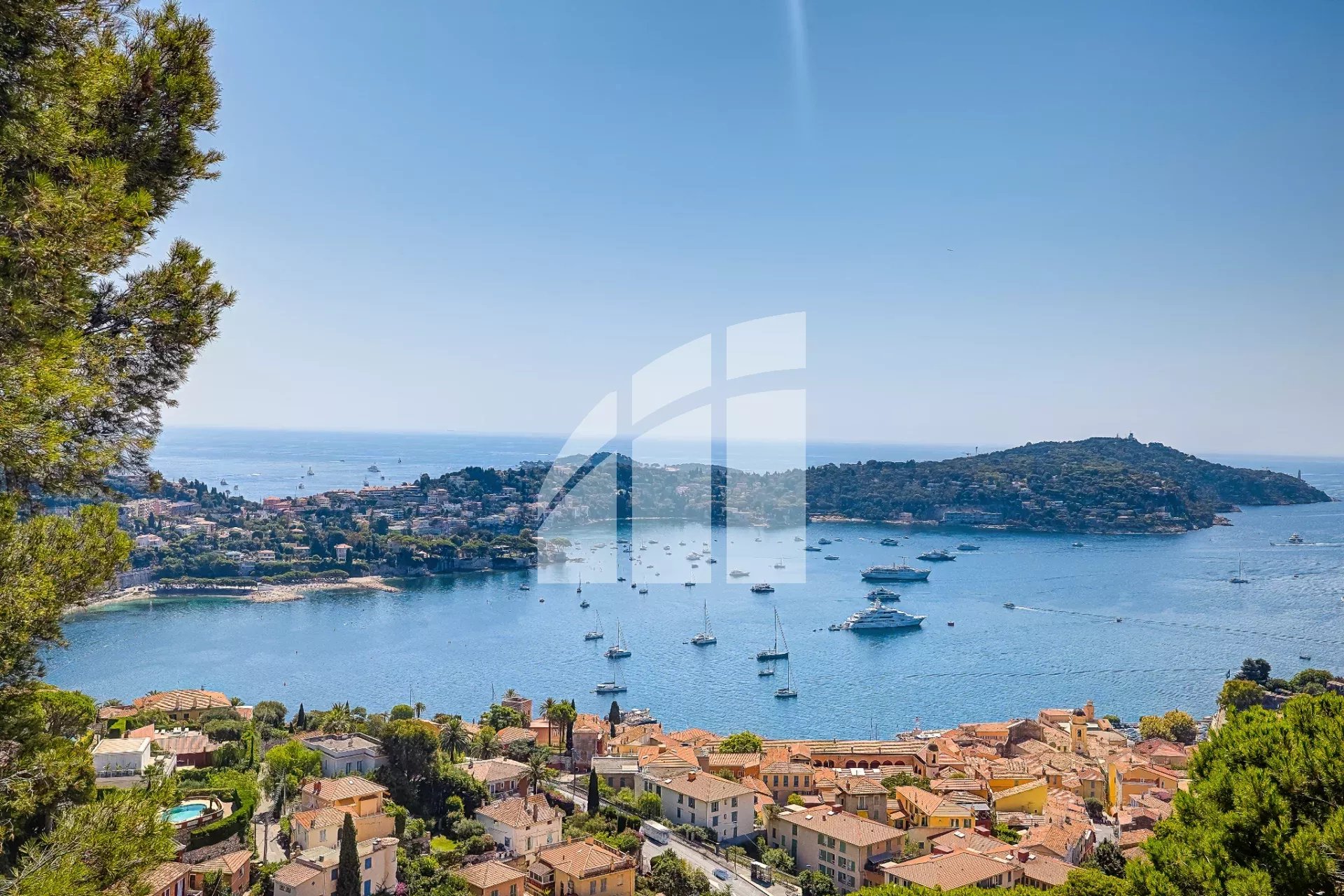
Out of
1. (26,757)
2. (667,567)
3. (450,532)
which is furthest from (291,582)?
(26,757)

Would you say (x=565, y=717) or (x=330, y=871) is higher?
(x=330, y=871)

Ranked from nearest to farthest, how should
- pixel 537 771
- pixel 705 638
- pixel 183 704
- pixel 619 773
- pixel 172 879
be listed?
pixel 172 879
pixel 537 771
pixel 619 773
pixel 183 704
pixel 705 638

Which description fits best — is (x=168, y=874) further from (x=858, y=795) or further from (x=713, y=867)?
(x=858, y=795)

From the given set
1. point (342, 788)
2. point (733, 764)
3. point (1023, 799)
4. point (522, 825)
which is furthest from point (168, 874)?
point (1023, 799)

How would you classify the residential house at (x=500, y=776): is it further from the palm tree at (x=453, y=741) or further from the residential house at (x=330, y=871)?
the residential house at (x=330, y=871)

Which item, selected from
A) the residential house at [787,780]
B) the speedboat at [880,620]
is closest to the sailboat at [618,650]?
the speedboat at [880,620]

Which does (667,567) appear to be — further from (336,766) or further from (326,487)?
(326,487)

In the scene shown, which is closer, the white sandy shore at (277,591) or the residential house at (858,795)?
the residential house at (858,795)
